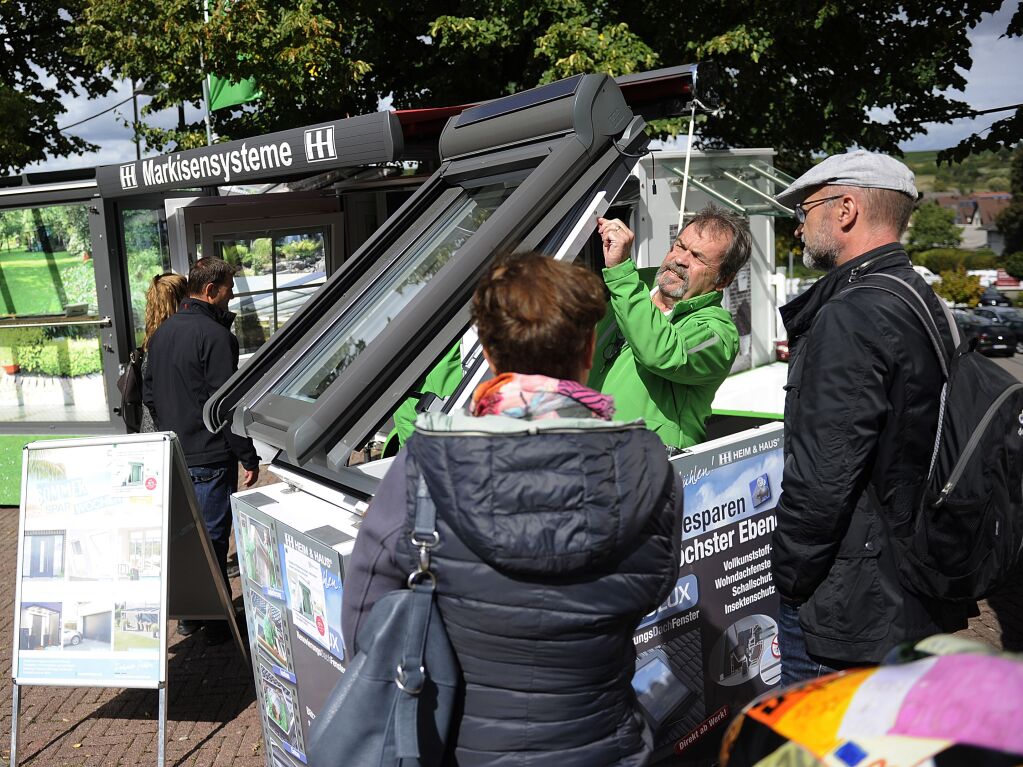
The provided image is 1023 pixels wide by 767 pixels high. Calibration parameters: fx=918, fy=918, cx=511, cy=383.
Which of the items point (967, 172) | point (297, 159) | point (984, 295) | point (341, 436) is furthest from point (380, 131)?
point (967, 172)

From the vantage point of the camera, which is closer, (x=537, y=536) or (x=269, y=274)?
(x=537, y=536)

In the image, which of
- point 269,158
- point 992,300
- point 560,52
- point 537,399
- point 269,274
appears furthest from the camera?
point 992,300

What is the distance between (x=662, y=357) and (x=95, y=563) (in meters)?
2.35

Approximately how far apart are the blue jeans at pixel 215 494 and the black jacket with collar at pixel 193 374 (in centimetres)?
6

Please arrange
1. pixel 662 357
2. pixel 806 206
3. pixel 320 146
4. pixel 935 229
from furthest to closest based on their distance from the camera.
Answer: pixel 935 229
pixel 320 146
pixel 662 357
pixel 806 206

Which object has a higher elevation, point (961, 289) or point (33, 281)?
point (33, 281)

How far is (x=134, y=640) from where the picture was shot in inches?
136

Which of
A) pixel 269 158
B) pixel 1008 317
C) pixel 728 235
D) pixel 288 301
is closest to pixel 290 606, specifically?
pixel 728 235

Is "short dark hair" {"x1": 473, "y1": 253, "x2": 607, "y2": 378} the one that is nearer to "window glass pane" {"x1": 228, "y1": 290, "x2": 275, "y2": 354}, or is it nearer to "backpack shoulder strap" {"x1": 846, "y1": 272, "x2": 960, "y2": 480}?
"backpack shoulder strap" {"x1": 846, "y1": 272, "x2": 960, "y2": 480}

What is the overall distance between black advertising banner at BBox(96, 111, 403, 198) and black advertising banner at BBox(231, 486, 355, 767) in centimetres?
261

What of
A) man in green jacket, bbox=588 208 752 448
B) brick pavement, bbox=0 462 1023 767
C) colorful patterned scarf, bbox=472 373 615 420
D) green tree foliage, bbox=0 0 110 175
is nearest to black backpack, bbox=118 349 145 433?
brick pavement, bbox=0 462 1023 767

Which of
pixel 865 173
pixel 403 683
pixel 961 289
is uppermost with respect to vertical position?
pixel 865 173

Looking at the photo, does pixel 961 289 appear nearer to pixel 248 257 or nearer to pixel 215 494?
pixel 248 257

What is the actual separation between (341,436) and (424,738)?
94 cm
